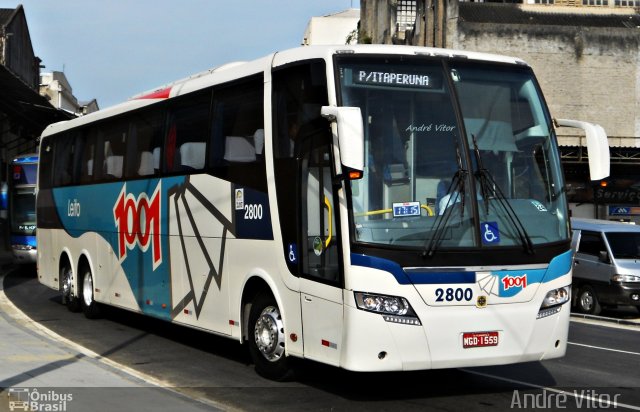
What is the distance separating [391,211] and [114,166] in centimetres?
834

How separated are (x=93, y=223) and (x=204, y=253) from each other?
5.53 meters

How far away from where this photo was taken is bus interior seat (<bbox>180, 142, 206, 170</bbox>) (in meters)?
12.5

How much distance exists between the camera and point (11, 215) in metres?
32.0

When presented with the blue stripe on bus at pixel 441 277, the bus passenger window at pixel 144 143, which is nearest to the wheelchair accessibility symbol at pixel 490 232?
the blue stripe on bus at pixel 441 277

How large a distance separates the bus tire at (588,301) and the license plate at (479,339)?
43.1ft

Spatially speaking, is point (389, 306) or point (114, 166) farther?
point (114, 166)

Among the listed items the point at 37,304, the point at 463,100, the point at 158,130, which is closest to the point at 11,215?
the point at 37,304

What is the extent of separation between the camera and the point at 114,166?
16.3 m

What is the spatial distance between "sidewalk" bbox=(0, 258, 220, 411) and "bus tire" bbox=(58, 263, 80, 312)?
5.19 m

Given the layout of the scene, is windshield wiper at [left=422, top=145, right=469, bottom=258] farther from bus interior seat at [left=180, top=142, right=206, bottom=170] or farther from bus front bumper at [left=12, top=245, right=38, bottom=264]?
bus front bumper at [left=12, top=245, right=38, bottom=264]

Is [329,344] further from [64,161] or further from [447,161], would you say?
[64,161]

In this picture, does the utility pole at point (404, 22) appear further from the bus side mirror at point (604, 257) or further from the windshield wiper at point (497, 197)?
the windshield wiper at point (497, 197)

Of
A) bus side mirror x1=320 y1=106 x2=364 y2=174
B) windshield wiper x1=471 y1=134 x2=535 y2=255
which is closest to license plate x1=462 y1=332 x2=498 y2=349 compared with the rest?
windshield wiper x1=471 y1=134 x2=535 y2=255

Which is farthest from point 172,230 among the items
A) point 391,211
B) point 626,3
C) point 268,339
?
point 626,3
